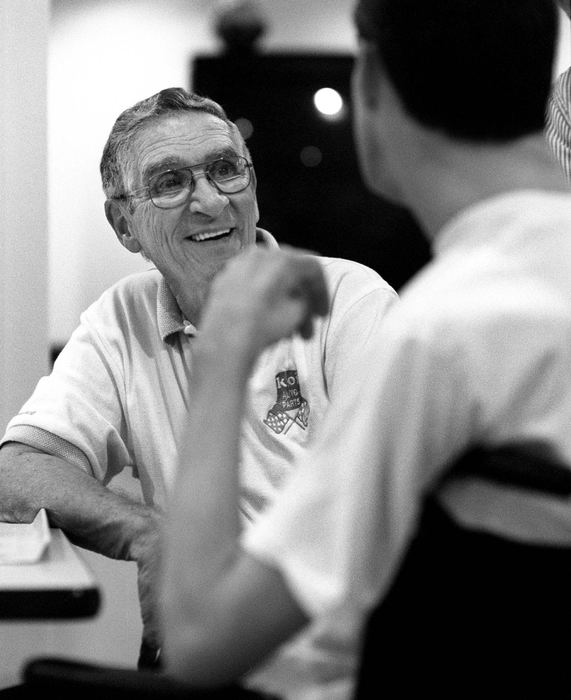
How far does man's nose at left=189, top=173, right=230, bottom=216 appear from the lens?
6.42 feet

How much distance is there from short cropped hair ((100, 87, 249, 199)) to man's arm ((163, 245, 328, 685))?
1224 mm

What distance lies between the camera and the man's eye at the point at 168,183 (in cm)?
200

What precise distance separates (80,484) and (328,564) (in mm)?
965

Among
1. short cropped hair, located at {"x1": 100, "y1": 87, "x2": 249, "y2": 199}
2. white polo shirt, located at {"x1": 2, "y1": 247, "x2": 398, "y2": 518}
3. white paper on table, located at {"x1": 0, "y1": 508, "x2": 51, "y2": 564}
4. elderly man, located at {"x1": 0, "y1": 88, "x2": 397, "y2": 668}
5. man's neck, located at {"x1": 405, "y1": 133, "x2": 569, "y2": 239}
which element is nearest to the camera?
man's neck, located at {"x1": 405, "y1": 133, "x2": 569, "y2": 239}

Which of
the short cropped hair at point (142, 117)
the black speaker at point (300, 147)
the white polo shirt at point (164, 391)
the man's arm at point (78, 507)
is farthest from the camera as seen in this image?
the black speaker at point (300, 147)

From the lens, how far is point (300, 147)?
213 inches

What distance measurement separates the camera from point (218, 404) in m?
0.78

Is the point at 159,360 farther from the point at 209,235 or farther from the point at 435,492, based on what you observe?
the point at 435,492

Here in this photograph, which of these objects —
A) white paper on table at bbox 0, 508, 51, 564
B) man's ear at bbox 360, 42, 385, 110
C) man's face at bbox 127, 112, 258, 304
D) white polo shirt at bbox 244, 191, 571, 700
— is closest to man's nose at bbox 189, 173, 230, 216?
man's face at bbox 127, 112, 258, 304

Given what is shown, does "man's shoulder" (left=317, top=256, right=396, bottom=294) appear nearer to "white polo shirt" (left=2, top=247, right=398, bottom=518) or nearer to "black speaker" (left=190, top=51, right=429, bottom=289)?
"white polo shirt" (left=2, top=247, right=398, bottom=518)

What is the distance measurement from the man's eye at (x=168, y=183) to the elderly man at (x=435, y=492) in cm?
124

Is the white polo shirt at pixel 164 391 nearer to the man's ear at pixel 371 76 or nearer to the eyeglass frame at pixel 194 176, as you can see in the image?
the eyeglass frame at pixel 194 176

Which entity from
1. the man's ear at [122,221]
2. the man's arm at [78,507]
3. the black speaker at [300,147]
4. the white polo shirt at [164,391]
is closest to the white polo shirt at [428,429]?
the man's arm at [78,507]

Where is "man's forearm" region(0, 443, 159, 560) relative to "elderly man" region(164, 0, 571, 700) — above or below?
below
